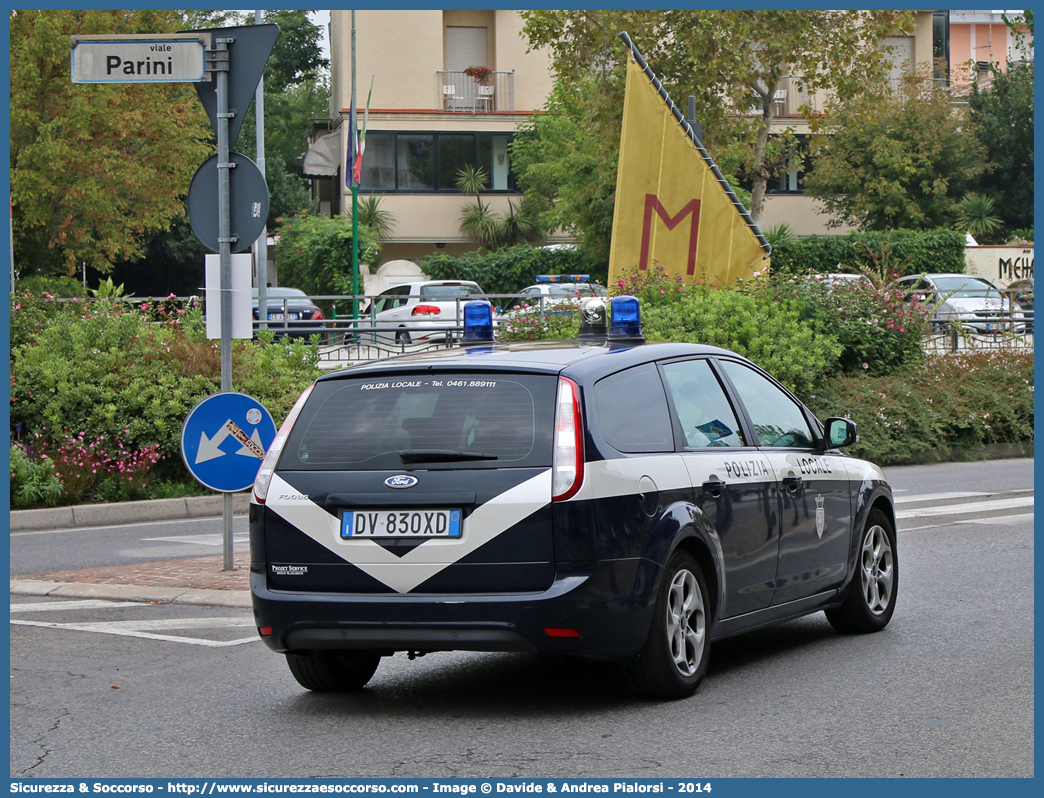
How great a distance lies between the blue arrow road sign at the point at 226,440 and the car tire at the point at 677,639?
388 centimetres

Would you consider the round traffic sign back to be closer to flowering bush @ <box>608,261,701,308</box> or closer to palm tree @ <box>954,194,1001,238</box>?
flowering bush @ <box>608,261,701,308</box>

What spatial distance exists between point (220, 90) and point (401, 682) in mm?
4594

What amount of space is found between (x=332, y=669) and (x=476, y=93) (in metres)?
49.3

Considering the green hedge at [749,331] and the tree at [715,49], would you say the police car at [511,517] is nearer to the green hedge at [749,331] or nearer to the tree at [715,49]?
the green hedge at [749,331]

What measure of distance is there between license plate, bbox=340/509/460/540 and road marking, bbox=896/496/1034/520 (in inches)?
312

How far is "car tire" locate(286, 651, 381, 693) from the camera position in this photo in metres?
6.49

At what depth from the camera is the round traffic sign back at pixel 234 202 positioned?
9586mm

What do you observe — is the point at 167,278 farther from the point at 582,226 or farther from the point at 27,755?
the point at 27,755

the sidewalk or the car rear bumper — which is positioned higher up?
the car rear bumper

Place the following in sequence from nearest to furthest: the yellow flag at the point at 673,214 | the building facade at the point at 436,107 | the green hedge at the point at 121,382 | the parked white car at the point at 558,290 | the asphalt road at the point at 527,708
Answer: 1. the asphalt road at the point at 527,708
2. the green hedge at the point at 121,382
3. the yellow flag at the point at 673,214
4. the parked white car at the point at 558,290
5. the building facade at the point at 436,107

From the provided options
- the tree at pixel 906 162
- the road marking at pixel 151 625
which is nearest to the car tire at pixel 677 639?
the road marking at pixel 151 625

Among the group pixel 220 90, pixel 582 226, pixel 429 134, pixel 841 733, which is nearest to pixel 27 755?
pixel 841 733

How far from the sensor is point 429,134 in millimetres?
53656

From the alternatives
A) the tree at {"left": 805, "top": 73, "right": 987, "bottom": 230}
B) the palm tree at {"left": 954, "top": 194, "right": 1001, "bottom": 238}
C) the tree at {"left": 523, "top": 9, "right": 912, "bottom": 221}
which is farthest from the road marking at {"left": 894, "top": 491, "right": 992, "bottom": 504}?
the palm tree at {"left": 954, "top": 194, "right": 1001, "bottom": 238}
